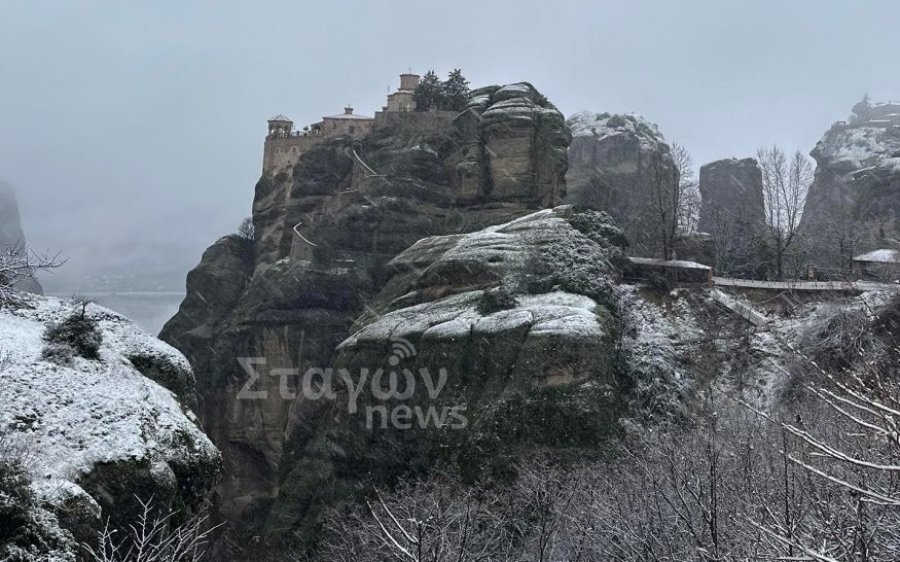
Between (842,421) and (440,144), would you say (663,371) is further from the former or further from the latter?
(440,144)

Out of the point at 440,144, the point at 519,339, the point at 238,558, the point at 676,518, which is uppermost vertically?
the point at 440,144

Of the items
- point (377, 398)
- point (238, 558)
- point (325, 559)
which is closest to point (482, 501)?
point (325, 559)

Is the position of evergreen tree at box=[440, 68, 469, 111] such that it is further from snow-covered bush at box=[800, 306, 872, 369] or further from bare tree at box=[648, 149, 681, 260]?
snow-covered bush at box=[800, 306, 872, 369]

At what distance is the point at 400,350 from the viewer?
119 ft

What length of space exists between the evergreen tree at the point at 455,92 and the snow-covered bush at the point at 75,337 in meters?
41.7

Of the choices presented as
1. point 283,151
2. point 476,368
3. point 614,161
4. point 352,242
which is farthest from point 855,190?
point 476,368

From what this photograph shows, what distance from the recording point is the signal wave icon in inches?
1414

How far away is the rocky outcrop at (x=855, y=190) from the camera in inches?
2238

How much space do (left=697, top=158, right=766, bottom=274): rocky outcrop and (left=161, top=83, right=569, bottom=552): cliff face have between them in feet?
41.3

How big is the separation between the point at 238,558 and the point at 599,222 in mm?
21731

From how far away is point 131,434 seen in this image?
20781 mm

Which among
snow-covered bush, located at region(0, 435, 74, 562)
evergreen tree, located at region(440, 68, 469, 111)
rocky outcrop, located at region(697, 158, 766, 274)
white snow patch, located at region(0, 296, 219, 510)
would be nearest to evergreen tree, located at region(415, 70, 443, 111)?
evergreen tree, located at region(440, 68, 469, 111)

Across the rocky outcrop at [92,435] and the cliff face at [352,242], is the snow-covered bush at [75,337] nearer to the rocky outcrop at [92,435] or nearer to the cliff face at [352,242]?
A: the rocky outcrop at [92,435]

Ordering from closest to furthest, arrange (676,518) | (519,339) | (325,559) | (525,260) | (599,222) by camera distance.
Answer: (676,518) → (325,559) → (519,339) → (525,260) → (599,222)
